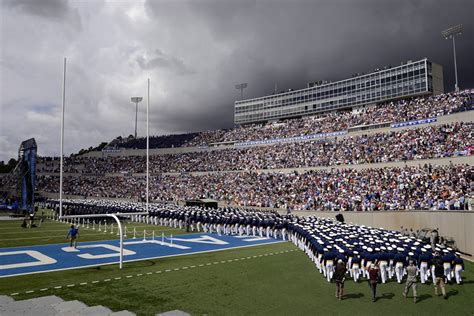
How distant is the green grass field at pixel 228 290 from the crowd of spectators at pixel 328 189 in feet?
32.2

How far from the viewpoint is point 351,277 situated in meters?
12.0

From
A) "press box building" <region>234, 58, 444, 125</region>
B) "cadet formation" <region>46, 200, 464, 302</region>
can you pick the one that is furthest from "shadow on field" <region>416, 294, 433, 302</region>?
"press box building" <region>234, 58, 444, 125</region>

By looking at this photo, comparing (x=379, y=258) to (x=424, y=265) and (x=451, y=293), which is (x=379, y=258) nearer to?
(x=424, y=265)

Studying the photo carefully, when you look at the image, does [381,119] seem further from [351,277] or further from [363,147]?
[351,277]

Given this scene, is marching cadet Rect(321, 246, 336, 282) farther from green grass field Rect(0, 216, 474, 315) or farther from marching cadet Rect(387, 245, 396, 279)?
marching cadet Rect(387, 245, 396, 279)

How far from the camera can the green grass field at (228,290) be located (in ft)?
27.6

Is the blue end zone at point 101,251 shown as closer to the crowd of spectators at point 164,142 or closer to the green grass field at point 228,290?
the green grass field at point 228,290

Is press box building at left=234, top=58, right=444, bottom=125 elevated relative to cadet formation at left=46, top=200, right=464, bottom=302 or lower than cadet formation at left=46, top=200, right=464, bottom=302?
elevated

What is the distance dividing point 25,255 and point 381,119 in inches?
1381

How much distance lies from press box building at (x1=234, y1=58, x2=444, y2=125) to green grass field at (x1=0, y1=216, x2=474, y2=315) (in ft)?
120

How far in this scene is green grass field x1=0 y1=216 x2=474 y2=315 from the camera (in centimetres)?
841

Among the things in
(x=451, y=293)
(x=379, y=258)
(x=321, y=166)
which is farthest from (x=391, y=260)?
(x=321, y=166)

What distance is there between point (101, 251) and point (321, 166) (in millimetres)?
24503

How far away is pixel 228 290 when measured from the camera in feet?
32.5
